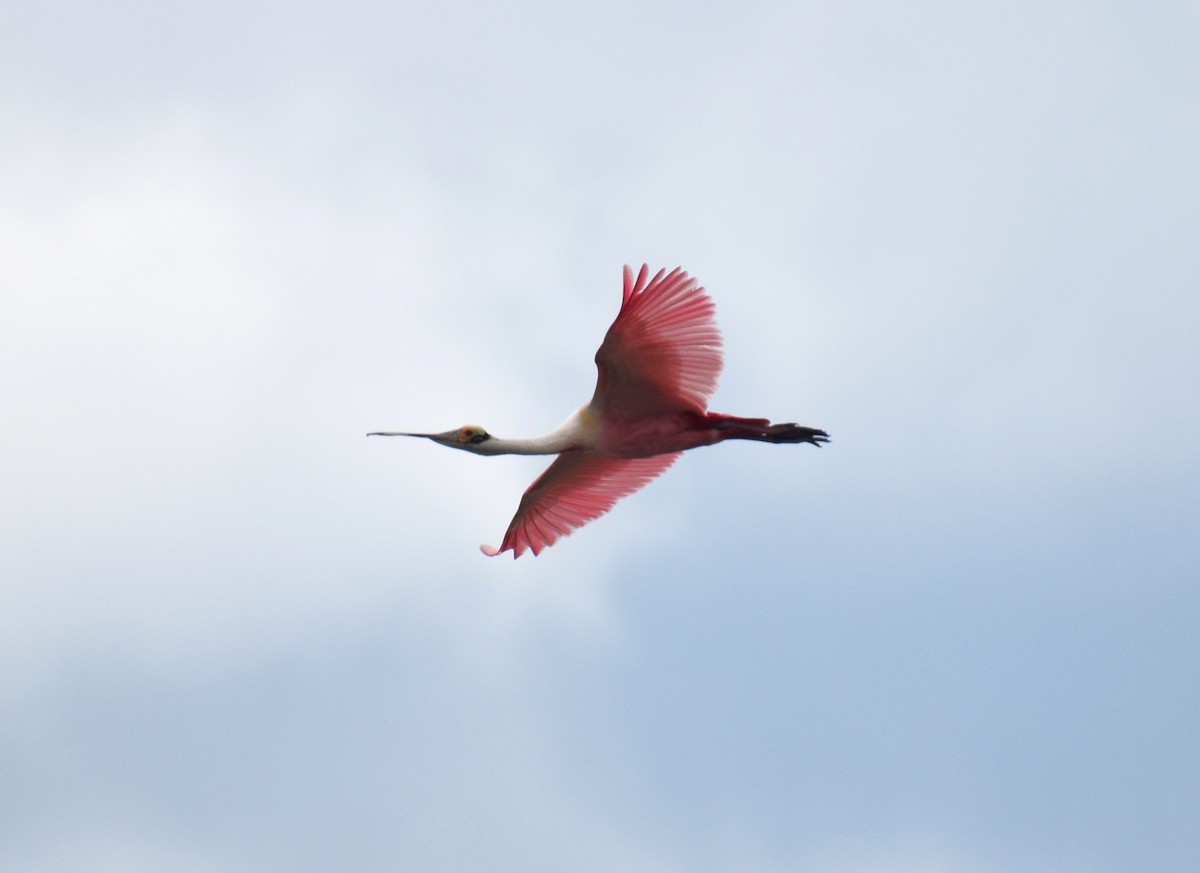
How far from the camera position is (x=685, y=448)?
50.9 feet

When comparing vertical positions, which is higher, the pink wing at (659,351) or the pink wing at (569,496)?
the pink wing at (659,351)

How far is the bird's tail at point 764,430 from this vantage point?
599 inches

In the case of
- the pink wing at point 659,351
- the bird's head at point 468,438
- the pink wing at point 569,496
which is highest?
the pink wing at point 659,351

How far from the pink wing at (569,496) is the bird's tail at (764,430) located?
120 cm

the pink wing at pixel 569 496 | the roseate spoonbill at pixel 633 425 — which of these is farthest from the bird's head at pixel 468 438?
the pink wing at pixel 569 496

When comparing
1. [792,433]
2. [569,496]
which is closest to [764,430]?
[792,433]

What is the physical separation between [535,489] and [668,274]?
2.62 meters

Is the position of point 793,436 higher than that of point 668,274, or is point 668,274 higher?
point 668,274

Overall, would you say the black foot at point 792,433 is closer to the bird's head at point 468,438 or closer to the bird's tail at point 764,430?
the bird's tail at point 764,430

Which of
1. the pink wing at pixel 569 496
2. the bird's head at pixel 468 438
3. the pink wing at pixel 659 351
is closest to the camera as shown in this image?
the pink wing at pixel 659 351

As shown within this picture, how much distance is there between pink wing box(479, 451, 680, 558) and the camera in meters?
16.4

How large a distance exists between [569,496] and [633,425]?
4.50 feet

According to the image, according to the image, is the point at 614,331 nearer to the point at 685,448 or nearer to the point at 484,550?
the point at 685,448

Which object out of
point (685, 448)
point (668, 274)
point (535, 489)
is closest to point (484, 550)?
point (535, 489)
